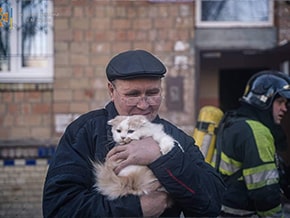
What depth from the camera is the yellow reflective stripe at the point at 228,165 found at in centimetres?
356

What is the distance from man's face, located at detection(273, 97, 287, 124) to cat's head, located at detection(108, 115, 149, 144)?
1.68m

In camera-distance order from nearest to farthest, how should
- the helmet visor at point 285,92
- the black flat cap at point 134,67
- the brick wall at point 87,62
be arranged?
the black flat cap at point 134,67
the helmet visor at point 285,92
the brick wall at point 87,62

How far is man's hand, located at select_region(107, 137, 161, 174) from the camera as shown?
218 centimetres

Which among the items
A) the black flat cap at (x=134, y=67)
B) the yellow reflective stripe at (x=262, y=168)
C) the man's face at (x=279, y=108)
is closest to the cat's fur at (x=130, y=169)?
the black flat cap at (x=134, y=67)

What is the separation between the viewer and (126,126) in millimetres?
2330

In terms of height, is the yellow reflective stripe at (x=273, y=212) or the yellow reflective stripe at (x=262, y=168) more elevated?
the yellow reflective stripe at (x=262, y=168)

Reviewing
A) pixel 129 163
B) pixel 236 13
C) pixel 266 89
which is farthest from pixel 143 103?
pixel 236 13

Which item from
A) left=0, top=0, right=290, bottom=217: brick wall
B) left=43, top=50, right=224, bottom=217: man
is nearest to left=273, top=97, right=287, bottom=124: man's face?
left=43, top=50, right=224, bottom=217: man

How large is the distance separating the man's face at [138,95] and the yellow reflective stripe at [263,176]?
1.25 meters

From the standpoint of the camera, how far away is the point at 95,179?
2281 mm

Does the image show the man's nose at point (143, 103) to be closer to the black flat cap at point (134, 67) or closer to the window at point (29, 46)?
the black flat cap at point (134, 67)

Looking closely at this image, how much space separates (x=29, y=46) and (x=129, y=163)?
572cm

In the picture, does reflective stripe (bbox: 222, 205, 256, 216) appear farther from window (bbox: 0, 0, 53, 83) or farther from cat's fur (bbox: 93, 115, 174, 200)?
window (bbox: 0, 0, 53, 83)

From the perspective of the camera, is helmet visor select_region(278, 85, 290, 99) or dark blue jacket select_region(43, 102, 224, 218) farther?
helmet visor select_region(278, 85, 290, 99)
